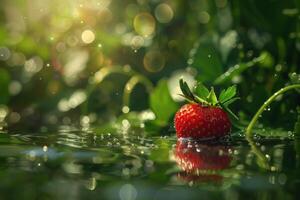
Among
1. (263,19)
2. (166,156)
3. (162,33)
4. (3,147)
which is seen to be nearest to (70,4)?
(162,33)

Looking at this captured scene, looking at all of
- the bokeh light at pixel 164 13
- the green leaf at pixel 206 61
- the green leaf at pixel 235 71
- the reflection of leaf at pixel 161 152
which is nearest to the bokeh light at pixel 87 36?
the bokeh light at pixel 164 13

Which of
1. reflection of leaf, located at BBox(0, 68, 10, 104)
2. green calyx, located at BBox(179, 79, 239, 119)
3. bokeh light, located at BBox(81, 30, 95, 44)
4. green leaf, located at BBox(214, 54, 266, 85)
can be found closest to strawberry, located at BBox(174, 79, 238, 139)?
green calyx, located at BBox(179, 79, 239, 119)

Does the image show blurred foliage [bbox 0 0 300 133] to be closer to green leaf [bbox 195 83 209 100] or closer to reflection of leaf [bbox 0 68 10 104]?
reflection of leaf [bbox 0 68 10 104]

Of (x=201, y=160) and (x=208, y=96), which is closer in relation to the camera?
(x=201, y=160)

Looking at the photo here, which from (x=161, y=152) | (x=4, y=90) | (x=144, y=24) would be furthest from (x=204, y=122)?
(x=144, y=24)

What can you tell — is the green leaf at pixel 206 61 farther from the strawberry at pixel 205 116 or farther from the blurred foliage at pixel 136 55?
the strawberry at pixel 205 116

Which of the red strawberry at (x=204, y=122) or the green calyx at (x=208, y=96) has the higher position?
the green calyx at (x=208, y=96)

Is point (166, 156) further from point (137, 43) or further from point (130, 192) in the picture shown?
point (137, 43)

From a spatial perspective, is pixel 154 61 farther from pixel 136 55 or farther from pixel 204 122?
pixel 204 122
